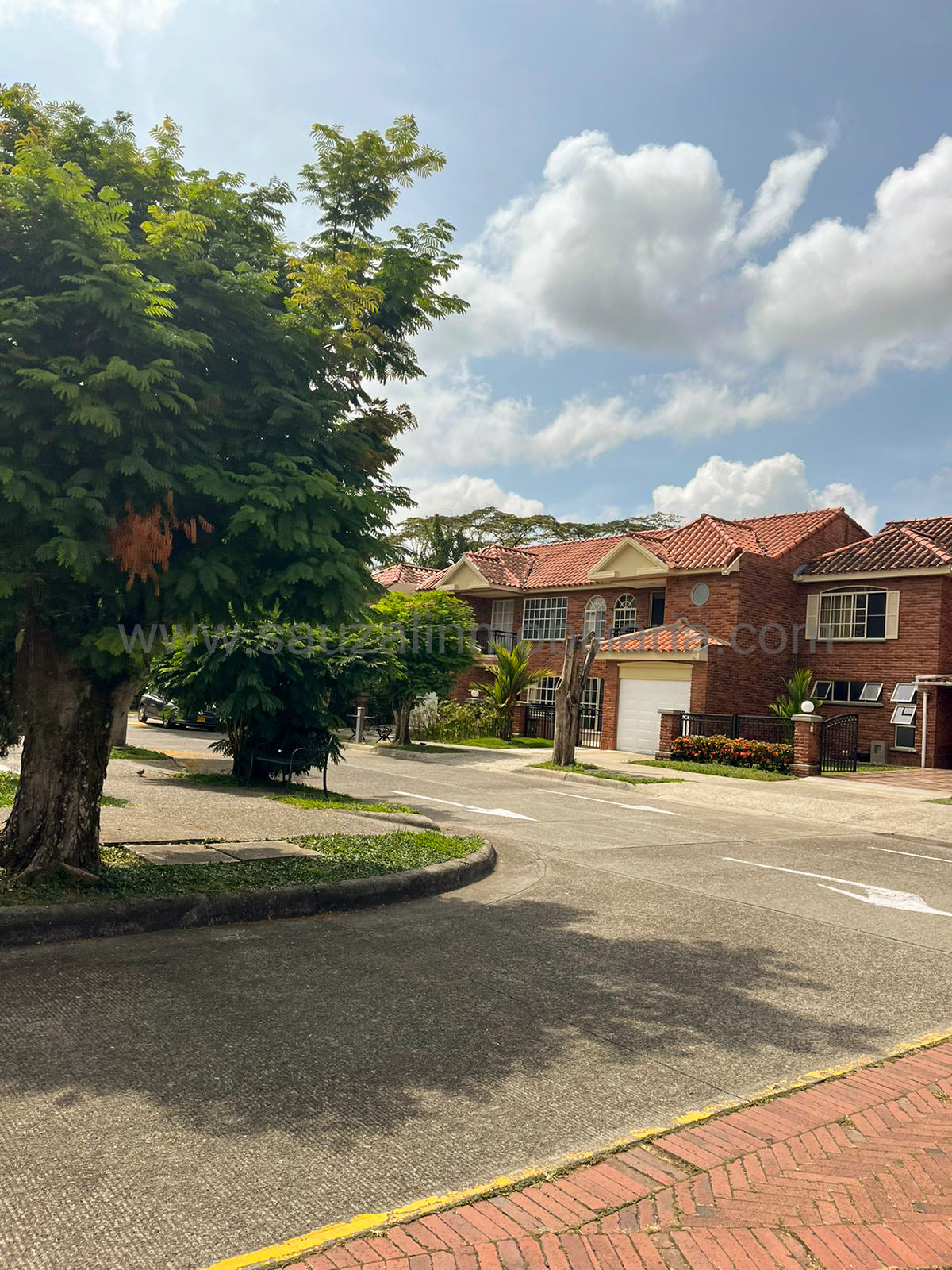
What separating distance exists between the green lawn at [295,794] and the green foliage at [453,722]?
13564mm

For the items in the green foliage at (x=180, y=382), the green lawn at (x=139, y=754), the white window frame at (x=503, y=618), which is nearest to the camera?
the green foliage at (x=180, y=382)

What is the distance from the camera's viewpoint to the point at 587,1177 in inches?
136

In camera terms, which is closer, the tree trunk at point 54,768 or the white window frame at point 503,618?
the tree trunk at point 54,768

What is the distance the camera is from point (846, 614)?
92.2ft

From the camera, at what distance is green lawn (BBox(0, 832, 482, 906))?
650 cm

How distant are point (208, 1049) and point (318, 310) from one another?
17.2 feet

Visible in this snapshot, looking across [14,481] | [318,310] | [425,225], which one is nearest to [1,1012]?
[14,481]

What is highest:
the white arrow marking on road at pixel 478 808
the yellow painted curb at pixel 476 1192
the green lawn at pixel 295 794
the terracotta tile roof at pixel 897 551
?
the terracotta tile roof at pixel 897 551

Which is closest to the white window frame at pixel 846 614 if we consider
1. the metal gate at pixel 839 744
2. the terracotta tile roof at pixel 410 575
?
the metal gate at pixel 839 744

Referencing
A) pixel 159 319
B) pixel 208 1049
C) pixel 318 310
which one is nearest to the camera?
pixel 208 1049

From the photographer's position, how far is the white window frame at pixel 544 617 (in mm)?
35688

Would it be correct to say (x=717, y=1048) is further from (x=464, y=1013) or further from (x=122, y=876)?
(x=122, y=876)

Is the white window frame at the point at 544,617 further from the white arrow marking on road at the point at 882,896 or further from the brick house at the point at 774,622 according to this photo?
the white arrow marking on road at the point at 882,896

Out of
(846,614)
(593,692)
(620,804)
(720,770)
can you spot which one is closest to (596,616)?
(593,692)
